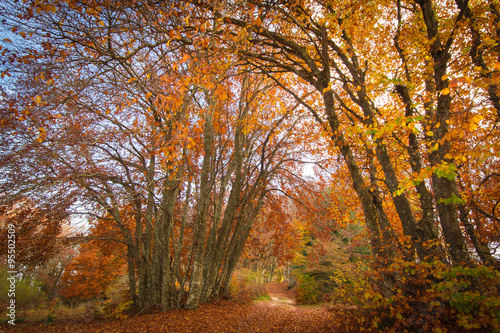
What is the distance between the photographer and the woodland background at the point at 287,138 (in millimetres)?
2939

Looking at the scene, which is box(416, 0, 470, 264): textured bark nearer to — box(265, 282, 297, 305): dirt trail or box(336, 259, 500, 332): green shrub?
box(336, 259, 500, 332): green shrub

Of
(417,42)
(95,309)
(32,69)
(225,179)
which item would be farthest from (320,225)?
(95,309)

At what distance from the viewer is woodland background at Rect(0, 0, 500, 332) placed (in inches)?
116

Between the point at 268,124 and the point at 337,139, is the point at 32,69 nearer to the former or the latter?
the point at 337,139

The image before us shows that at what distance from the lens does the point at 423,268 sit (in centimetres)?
267

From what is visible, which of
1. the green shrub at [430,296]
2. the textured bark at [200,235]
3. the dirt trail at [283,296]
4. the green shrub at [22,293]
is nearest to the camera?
the green shrub at [430,296]

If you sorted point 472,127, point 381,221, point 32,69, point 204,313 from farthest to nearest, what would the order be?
1. point 204,313
2. point 32,69
3. point 381,221
4. point 472,127

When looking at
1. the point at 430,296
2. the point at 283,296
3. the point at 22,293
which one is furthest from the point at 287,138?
the point at 22,293

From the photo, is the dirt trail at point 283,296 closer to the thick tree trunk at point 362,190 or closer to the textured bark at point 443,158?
the thick tree trunk at point 362,190

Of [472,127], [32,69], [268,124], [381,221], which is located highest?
[268,124]

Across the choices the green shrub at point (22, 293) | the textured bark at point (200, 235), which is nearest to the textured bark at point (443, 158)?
the textured bark at point (200, 235)

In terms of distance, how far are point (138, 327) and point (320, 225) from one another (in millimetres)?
6522

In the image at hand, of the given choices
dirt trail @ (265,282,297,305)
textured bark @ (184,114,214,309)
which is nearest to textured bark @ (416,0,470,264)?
textured bark @ (184,114,214,309)

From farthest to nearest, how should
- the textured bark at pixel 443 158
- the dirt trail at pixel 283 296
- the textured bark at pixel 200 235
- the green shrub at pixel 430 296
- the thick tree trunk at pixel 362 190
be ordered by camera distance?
the dirt trail at pixel 283 296, the textured bark at pixel 200 235, the thick tree trunk at pixel 362 190, the textured bark at pixel 443 158, the green shrub at pixel 430 296
